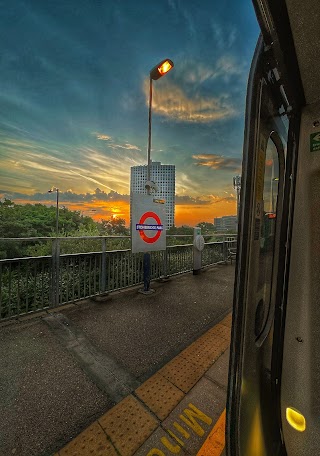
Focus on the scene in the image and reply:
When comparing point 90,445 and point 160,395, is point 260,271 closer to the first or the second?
point 160,395

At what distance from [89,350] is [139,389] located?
3.10 feet

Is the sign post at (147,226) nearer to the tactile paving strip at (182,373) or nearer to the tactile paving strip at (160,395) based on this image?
the tactile paving strip at (182,373)

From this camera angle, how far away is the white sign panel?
14.9 feet

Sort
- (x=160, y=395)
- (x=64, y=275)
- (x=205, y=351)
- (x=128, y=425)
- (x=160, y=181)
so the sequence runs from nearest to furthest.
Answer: (x=128, y=425)
(x=160, y=395)
(x=205, y=351)
(x=64, y=275)
(x=160, y=181)

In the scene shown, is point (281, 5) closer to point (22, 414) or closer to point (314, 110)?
point (314, 110)

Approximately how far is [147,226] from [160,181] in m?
12.0

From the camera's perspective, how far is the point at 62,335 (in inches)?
123

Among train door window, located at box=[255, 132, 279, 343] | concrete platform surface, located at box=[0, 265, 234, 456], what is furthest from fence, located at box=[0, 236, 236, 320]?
train door window, located at box=[255, 132, 279, 343]

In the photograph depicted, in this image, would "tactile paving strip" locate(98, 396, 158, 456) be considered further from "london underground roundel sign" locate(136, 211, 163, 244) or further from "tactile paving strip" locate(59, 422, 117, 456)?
"london underground roundel sign" locate(136, 211, 163, 244)

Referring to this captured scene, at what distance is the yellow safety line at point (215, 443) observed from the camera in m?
1.60

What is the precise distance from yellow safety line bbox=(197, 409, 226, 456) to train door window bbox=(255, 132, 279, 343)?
1002 millimetres

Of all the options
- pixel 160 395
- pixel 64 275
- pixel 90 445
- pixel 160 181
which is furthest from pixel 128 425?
pixel 160 181

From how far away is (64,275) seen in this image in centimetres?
430

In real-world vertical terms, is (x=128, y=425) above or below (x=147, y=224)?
below
